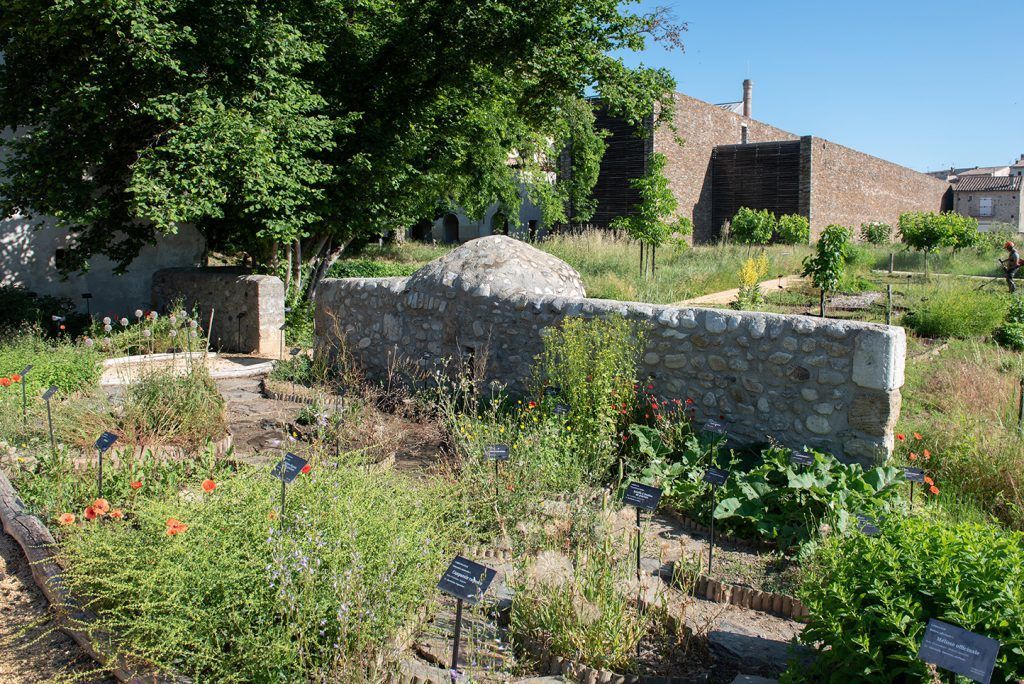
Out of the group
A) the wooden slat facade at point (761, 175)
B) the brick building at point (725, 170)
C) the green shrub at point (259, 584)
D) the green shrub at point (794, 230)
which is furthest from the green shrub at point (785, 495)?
the wooden slat facade at point (761, 175)

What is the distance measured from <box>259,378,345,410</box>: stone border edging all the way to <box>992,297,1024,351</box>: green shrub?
8307 mm

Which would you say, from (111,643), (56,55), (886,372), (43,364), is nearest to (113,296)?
(56,55)

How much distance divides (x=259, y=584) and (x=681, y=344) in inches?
164

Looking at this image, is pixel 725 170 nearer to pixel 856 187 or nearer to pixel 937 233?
pixel 856 187

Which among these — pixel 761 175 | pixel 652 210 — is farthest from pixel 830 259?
pixel 761 175

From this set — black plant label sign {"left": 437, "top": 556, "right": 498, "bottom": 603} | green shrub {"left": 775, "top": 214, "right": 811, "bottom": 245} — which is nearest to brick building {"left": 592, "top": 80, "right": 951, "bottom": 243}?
green shrub {"left": 775, "top": 214, "right": 811, "bottom": 245}

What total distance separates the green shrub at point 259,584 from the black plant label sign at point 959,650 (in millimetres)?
1857

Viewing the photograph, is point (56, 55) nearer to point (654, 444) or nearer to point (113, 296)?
point (113, 296)

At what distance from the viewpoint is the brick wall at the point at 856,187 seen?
91.7ft

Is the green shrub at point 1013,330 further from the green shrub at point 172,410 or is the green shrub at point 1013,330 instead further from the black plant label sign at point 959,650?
the green shrub at point 172,410

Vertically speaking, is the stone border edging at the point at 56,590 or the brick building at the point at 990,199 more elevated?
the brick building at the point at 990,199

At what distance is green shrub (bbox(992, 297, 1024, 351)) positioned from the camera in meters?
9.66

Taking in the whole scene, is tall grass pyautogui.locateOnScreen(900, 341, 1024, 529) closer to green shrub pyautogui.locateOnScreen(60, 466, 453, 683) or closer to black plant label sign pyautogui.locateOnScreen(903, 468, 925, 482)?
black plant label sign pyautogui.locateOnScreen(903, 468, 925, 482)

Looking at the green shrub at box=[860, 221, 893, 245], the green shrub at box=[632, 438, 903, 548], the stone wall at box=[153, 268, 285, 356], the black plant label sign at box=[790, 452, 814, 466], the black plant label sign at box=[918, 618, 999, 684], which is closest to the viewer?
the black plant label sign at box=[918, 618, 999, 684]
